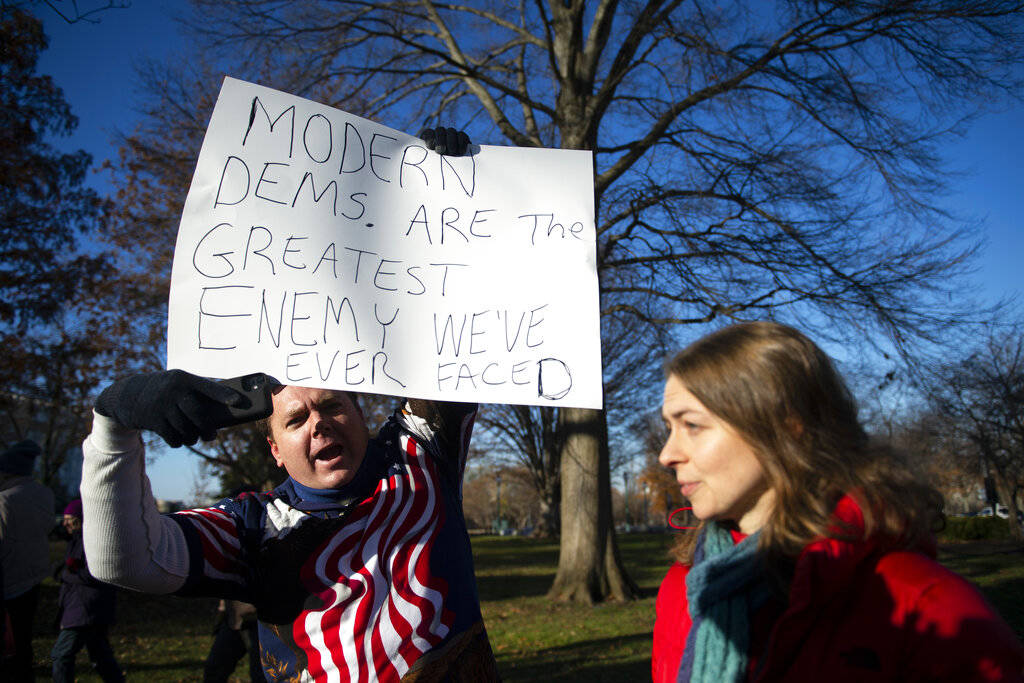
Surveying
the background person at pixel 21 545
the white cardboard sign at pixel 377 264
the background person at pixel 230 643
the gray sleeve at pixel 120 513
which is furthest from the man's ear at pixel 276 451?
the background person at pixel 21 545

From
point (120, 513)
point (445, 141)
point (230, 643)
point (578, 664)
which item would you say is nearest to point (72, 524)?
point (230, 643)

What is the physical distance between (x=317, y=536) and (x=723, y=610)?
1075mm

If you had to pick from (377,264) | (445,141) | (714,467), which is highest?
(445,141)

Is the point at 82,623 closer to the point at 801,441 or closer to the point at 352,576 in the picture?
the point at 352,576

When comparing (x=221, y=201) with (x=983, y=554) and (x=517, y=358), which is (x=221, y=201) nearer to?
(x=517, y=358)

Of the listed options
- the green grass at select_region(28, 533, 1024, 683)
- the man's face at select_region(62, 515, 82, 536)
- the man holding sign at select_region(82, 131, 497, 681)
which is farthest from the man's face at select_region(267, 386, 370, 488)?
the man's face at select_region(62, 515, 82, 536)

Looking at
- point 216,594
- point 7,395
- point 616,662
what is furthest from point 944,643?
point 7,395

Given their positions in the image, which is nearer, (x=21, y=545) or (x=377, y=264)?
(x=377, y=264)

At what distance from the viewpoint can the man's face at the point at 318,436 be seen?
201cm

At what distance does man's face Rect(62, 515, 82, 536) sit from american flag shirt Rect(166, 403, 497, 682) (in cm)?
538

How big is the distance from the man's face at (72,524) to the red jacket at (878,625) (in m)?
6.66

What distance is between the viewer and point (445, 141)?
78.9 inches

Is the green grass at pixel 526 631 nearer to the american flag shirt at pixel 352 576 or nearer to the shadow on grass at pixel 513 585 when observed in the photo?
the shadow on grass at pixel 513 585

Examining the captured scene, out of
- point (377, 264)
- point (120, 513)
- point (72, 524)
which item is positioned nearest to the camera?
point (120, 513)
